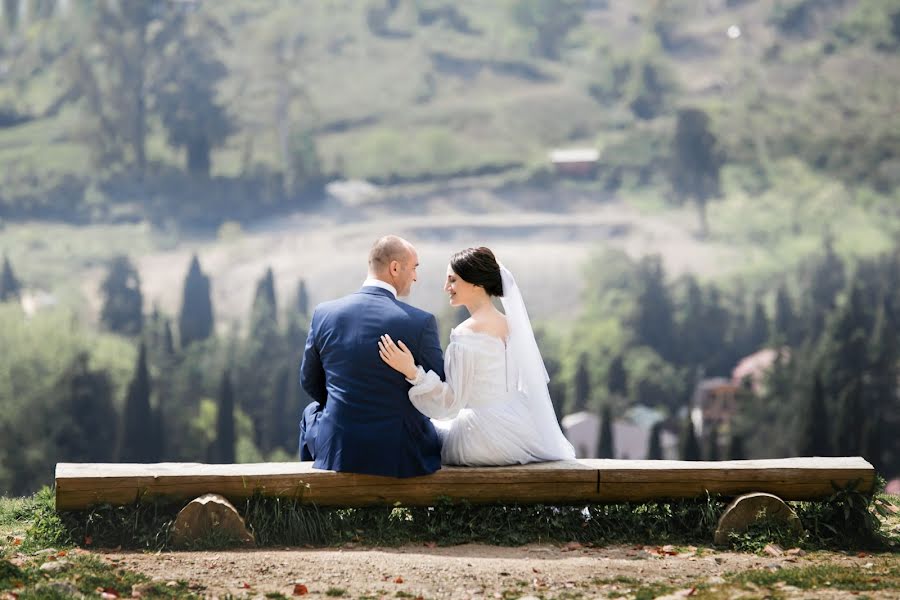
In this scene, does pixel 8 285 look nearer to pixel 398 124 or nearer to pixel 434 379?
pixel 398 124

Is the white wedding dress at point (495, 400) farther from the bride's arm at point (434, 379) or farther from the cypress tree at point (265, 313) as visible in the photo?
the cypress tree at point (265, 313)

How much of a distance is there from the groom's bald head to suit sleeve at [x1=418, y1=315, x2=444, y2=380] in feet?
1.16

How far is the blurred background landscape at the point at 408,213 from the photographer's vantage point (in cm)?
11962

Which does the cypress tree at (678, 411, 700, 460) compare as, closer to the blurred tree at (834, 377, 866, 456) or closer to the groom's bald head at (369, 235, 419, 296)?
the blurred tree at (834, 377, 866, 456)

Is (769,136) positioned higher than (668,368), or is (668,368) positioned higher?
(769,136)

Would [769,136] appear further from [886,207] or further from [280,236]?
[280,236]

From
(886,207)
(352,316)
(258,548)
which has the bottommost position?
(258,548)

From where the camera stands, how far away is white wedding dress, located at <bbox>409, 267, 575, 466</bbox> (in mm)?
11102

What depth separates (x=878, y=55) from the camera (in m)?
197

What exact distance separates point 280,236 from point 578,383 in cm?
5183

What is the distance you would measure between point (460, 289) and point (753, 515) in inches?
109

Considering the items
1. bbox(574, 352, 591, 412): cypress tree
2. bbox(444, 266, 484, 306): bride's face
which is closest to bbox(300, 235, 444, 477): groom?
bbox(444, 266, 484, 306): bride's face

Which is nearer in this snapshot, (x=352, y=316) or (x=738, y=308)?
(x=352, y=316)

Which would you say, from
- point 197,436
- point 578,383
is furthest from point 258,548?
point 578,383
